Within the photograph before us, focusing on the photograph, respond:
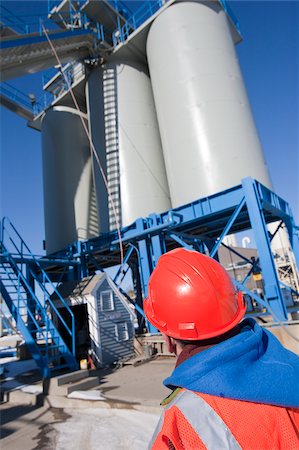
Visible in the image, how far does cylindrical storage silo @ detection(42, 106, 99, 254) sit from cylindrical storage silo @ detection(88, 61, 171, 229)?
4806mm

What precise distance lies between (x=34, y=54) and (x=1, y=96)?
7.67 m

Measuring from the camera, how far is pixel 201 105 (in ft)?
43.9

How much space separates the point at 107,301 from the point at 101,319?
2.67 feet

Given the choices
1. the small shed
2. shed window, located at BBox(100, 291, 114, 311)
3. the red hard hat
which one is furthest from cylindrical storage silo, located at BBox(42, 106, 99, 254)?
the red hard hat

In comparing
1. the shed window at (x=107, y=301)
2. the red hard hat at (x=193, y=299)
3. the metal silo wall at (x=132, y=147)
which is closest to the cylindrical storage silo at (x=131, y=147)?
the metal silo wall at (x=132, y=147)

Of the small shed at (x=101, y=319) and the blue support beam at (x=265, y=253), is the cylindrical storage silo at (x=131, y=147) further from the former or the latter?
the blue support beam at (x=265, y=253)

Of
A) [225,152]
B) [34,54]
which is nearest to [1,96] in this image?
[34,54]

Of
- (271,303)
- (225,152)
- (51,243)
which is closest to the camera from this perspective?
(271,303)

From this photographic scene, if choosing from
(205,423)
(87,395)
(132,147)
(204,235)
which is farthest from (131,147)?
(205,423)

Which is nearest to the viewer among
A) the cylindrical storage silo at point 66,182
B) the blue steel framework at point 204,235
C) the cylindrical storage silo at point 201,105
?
the blue steel framework at point 204,235

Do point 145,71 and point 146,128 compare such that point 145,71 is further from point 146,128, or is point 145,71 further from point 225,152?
point 225,152

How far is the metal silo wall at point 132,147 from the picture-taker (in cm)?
1498

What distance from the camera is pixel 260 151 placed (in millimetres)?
13250

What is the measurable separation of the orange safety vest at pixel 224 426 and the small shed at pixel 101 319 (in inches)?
443
